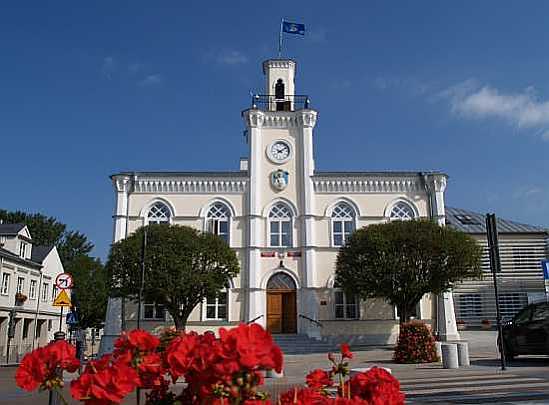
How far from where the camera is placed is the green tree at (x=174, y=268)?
26.4 meters

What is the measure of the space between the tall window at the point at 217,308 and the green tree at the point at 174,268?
3.13m

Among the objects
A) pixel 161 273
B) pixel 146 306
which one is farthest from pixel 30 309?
pixel 161 273

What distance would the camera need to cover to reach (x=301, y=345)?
28.6m

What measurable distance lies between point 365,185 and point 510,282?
14.8 meters

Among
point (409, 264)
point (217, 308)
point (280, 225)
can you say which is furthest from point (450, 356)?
point (217, 308)

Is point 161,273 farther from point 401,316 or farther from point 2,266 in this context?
point 2,266

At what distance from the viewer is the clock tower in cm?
3111

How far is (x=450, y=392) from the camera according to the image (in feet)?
38.5

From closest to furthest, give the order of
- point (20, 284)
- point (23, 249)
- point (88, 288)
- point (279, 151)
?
point (279, 151) → point (20, 284) → point (23, 249) → point (88, 288)

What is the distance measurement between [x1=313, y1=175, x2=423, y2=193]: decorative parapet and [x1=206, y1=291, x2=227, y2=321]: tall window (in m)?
8.95

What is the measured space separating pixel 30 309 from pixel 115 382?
4442 cm

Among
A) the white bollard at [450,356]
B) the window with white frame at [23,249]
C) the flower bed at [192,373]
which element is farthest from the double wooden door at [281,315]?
the flower bed at [192,373]

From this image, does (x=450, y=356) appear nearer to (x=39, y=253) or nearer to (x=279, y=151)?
(x=279, y=151)

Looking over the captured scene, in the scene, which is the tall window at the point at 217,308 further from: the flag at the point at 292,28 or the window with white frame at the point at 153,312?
the flag at the point at 292,28
